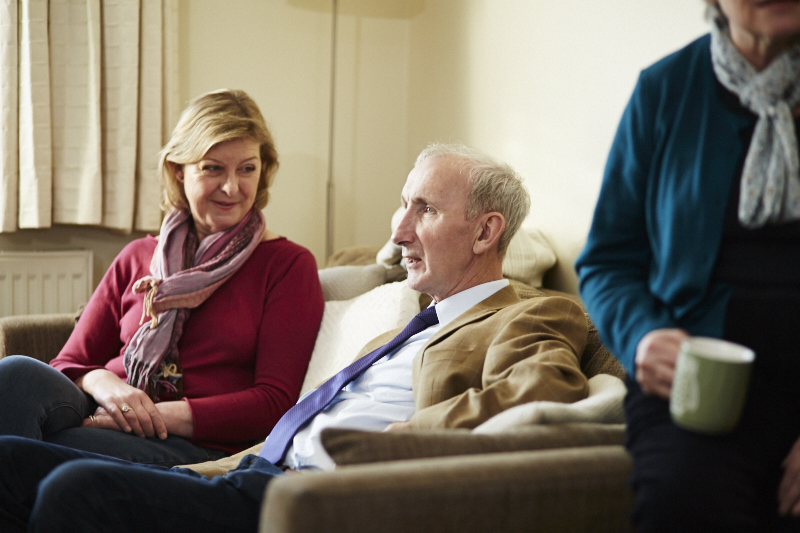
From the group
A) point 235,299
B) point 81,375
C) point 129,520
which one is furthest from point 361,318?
point 129,520

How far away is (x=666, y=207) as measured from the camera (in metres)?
0.94

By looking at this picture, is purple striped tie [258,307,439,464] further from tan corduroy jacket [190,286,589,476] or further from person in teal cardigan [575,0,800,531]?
person in teal cardigan [575,0,800,531]

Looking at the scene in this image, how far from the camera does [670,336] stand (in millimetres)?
878

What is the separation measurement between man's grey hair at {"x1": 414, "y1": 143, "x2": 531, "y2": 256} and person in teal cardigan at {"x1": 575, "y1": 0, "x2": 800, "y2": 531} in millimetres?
629

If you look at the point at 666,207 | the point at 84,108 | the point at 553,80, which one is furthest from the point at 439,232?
the point at 84,108

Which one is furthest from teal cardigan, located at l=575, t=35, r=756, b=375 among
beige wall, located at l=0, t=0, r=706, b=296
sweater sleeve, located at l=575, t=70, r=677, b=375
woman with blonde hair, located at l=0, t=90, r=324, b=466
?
beige wall, located at l=0, t=0, r=706, b=296

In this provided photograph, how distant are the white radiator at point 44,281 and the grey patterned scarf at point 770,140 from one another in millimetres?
2894

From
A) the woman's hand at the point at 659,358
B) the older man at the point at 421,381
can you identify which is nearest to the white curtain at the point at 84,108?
the older man at the point at 421,381

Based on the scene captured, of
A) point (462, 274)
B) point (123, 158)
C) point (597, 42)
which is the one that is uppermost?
point (597, 42)

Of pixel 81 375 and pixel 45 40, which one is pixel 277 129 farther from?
pixel 81 375

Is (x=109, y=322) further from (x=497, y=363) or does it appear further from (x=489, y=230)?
(x=497, y=363)

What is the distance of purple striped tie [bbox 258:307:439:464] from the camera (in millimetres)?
1502

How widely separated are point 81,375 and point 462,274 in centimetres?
106

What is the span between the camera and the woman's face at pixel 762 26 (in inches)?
33.8
